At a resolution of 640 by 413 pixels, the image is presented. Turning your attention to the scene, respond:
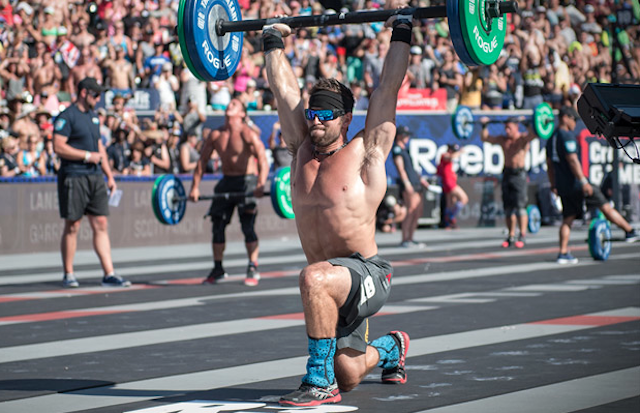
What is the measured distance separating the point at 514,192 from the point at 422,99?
6065 mm

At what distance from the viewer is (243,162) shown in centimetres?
1240

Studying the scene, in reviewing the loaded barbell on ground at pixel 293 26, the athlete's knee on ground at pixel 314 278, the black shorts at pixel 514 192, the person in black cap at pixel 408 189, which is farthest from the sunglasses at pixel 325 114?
the black shorts at pixel 514 192

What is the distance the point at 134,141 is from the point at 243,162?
7043 mm

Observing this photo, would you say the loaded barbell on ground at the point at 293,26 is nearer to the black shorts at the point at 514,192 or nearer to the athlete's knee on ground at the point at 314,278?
the athlete's knee on ground at the point at 314,278

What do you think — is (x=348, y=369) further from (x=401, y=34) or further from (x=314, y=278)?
(x=401, y=34)

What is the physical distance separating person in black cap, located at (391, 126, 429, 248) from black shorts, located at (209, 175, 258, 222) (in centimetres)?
539

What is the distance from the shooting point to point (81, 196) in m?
11.9

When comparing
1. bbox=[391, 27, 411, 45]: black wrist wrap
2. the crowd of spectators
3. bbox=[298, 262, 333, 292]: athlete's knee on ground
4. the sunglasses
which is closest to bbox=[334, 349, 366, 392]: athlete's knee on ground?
bbox=[298, 262, 333, 292]: athlete's knee on ground

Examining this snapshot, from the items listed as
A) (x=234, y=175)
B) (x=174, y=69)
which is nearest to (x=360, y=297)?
(x=234, y=175)

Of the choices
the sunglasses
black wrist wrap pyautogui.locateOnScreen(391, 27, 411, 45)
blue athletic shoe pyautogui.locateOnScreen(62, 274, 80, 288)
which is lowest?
blue athletic shoe pyautogui.locateOnScreen(62, 274, 80, 288)

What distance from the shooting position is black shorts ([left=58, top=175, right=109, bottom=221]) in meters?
11.8

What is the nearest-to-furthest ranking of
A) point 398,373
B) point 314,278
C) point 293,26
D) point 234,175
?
point 314,278 → point 398,373 → point 293,26 → point 234,175

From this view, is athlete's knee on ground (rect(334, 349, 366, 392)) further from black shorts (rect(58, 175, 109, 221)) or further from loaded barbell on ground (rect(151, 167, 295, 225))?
black shorts (rect(58, 175, 109, 221))

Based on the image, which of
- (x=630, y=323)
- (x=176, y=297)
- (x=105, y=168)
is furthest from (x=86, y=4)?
(x=630, y=323)
